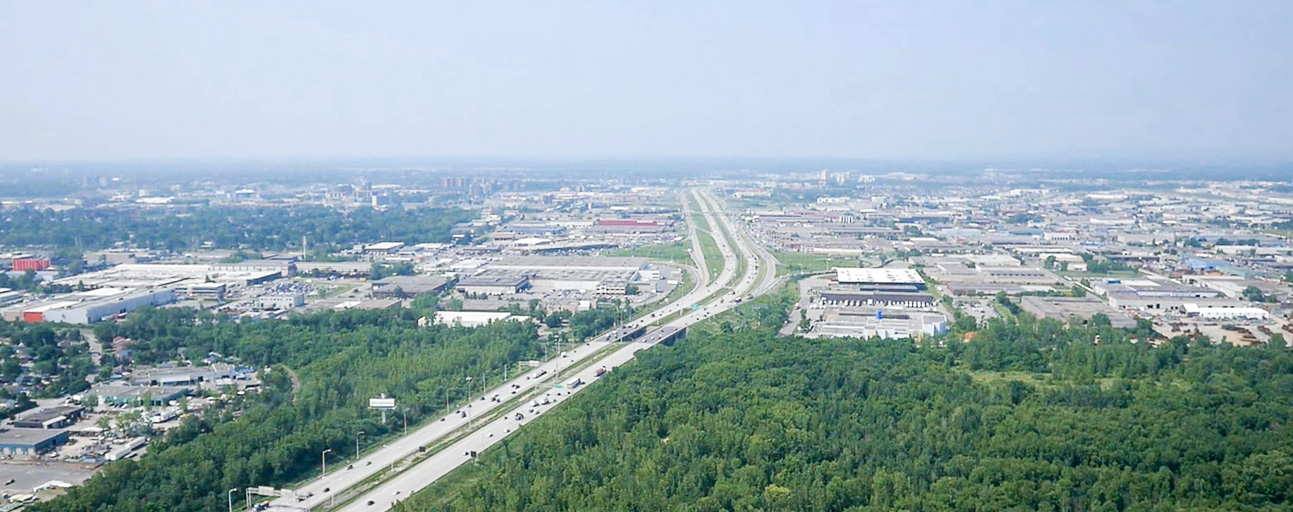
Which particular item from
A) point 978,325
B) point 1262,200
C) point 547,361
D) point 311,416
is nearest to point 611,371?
point 547,361

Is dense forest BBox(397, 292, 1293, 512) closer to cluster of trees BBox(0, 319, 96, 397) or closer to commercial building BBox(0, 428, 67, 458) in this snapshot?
commercial building BBox(0, 428, 67, 458)

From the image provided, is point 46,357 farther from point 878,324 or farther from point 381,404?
Answer: point 878,324

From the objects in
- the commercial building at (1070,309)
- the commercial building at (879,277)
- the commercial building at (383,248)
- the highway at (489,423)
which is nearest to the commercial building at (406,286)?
the highway at (489,423)

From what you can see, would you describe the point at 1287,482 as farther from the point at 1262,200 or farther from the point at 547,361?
the point at 1262,200

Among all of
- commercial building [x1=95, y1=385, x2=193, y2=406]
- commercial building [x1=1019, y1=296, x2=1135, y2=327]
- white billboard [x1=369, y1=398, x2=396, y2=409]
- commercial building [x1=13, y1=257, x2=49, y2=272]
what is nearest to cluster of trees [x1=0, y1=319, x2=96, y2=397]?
commercial building [x1=95, y1=385, x2=193, y2=406]

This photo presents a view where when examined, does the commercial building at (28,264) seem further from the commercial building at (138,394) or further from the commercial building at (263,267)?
the commercial building at (138,394)

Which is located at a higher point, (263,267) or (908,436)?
(908,436)

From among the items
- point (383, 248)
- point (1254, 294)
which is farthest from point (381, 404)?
point (383, 248)
